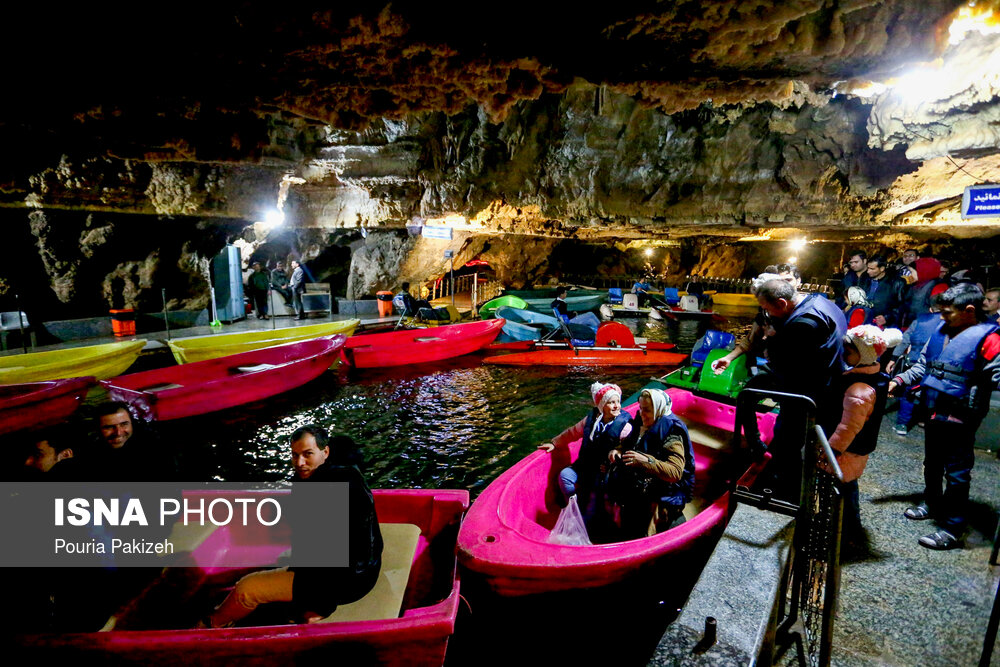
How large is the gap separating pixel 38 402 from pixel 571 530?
8581mm

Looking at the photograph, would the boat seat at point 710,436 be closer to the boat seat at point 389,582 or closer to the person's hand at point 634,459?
the person's hand at point 634,459

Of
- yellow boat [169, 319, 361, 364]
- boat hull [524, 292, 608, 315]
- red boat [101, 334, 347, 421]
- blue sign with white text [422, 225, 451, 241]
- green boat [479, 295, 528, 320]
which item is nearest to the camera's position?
red boat [101, 334, 347, 421]

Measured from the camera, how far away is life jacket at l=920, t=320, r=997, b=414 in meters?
3.33

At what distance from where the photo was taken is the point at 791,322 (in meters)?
3.38

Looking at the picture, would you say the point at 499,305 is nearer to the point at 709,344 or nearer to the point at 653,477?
the point at 709,344

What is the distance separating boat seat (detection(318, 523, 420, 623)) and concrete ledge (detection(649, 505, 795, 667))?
5.59 feet

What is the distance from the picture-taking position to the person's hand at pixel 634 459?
11.3 feet

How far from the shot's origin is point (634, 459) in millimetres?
3471

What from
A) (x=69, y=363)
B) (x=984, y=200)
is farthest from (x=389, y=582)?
(x=984, y=200)

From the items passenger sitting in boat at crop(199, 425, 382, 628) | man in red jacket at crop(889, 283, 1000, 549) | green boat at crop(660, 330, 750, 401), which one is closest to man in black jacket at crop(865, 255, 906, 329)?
green boat at crop(660, 330, 750, 401)

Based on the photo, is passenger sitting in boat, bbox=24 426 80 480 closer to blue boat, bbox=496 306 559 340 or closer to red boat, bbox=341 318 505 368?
red boat, bbox=341 318 505 368

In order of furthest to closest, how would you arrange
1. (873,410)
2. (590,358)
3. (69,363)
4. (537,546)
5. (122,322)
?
→ (122,322), (590,358), (69,363), (537,546), (873,410)

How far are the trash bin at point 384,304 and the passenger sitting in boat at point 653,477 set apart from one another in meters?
15.5

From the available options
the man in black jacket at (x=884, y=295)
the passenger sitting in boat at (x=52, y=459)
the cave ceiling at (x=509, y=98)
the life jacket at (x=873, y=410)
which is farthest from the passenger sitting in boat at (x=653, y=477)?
the man in black jacket at (x=884, y=295)
